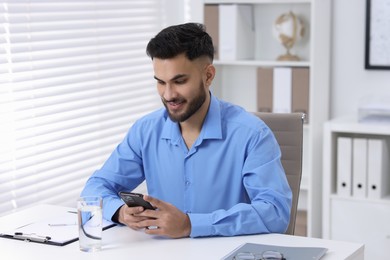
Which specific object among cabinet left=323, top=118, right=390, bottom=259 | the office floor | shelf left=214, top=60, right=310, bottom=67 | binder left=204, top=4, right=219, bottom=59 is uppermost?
binder left=204, top=4, right=219, bottom=59

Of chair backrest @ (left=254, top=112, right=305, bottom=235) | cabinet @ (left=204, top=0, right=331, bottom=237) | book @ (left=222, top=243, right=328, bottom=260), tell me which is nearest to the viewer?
book @ (left=222, top=243, right=328, bottom=260)

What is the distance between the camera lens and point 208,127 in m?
2.47

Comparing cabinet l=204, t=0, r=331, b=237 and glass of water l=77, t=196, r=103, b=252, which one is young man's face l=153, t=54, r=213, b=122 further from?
cabinet l=204, t=0, r=331, b=237

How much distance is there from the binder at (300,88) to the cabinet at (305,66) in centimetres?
3

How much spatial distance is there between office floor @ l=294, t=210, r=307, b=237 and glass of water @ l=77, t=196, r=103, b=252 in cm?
208

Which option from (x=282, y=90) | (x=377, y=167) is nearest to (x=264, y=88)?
(x=282, y=90)

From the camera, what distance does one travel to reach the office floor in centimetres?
411

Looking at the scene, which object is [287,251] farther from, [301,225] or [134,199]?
[301,225]

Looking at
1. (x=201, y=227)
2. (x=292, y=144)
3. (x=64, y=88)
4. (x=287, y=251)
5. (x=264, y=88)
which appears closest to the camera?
(x=287, y=251)

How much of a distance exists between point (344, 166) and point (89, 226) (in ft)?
6.63

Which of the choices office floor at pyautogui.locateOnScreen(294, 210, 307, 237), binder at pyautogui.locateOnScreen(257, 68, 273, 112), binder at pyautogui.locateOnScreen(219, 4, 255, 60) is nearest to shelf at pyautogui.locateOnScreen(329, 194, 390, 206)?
office floor at pyautogui.locateOnScreen(294, 210, 307, 237)

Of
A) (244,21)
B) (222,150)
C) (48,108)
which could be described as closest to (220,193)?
(222,150)

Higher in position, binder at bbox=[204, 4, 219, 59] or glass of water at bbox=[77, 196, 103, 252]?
binder at bbox=[204, 4, 219, 59]

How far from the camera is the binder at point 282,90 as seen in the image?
405cm
